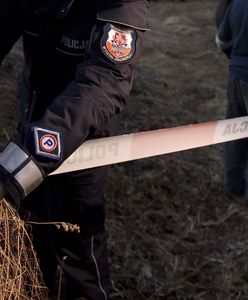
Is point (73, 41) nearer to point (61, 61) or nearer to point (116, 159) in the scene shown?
point (61, 61)

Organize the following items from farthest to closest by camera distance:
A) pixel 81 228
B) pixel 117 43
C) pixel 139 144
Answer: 1. pixel 81 228
2. pixel 139 144
3. pixel 117 43

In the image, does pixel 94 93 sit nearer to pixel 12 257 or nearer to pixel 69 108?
pixel 69 108

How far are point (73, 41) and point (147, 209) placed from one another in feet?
6.76

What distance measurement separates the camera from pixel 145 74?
643cm

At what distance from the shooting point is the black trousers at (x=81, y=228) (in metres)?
2.35

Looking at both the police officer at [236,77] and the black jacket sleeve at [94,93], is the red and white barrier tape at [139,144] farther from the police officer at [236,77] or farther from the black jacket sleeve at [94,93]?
the police officer at [236,77]

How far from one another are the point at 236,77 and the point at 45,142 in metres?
2.54

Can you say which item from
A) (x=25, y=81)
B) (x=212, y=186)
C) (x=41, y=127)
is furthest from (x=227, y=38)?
(x=41, y=127)

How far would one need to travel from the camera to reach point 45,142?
176cm

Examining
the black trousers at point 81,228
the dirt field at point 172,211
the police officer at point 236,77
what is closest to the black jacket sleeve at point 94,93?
the black trousers at point 81,228

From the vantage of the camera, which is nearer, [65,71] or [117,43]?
[117,43]

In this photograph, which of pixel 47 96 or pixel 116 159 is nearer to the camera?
pixel 116 159

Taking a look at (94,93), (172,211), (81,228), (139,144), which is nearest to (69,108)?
(94,93)

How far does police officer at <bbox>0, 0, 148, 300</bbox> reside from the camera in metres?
1.78
